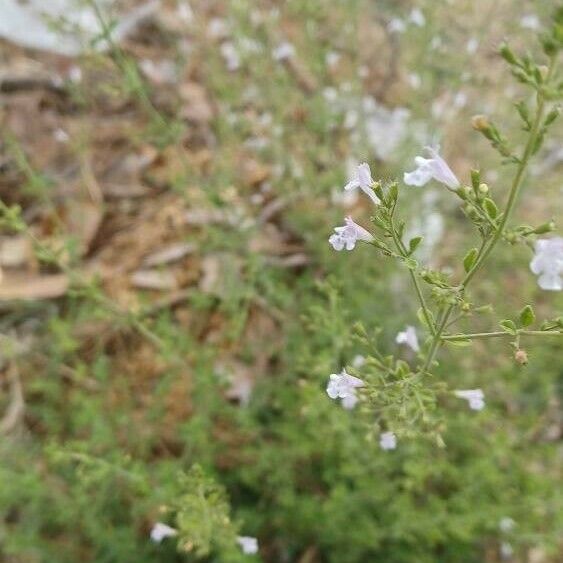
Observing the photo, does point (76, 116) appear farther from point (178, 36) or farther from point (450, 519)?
point (450, 519)

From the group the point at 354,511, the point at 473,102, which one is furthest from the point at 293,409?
the point at 473,102

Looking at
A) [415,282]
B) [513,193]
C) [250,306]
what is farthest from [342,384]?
[250,306]

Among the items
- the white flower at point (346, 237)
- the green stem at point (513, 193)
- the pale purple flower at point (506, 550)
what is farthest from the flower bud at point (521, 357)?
the pale purple flower at point (506, 550)

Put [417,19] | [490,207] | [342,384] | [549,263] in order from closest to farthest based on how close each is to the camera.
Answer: [549,263] → [490,207] → [342,384] → [417,19]

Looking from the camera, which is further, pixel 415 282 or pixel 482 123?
pixel 415 282

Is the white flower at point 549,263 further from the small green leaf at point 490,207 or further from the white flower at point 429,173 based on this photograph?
the white flower at point 429,173

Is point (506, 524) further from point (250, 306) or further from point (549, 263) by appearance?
point (549, 263)

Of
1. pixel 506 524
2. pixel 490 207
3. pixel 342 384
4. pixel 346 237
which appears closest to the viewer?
pixel 490 207
